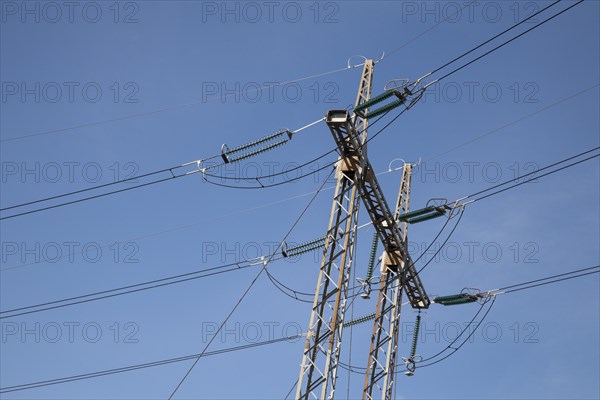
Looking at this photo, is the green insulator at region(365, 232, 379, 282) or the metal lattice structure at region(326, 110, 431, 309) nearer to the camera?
the metal lattice structure at region(326, 110, 431, 309)

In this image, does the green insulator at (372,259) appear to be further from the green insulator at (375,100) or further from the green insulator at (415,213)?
the green insulator at (375,100)

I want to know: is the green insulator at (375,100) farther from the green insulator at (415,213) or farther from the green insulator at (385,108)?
the green insulator at (415,213)

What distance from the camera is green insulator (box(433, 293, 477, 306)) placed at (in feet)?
77.8

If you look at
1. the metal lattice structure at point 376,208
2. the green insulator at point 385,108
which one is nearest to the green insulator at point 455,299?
the metal lattice structure at point 376,208

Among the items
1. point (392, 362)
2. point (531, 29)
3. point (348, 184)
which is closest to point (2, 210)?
point (348, 184)

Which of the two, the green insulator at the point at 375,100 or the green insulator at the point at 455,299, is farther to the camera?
the green insulator at the point at 455,299

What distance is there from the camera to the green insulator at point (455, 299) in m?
23.7

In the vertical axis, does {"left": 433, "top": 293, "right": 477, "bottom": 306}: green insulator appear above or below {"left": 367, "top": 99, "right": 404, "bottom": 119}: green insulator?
below

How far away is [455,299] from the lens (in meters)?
24.1

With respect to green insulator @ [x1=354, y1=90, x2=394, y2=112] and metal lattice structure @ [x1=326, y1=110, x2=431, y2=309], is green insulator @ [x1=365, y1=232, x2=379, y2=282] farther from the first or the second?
green insulator @ [x1=354, y1=90, x2=394, y2=112]

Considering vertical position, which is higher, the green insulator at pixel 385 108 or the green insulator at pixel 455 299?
the green insulator at pixel 385 108

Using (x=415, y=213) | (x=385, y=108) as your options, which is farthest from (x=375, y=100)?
(x=415, y=213)

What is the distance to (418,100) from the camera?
19422mm

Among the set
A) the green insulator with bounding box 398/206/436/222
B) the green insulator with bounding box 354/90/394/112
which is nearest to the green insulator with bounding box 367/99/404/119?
the green insulator with bounding box 354/90/394/112
